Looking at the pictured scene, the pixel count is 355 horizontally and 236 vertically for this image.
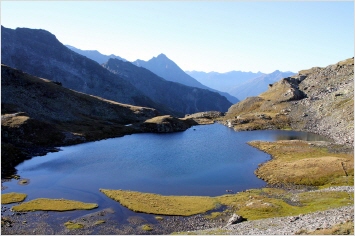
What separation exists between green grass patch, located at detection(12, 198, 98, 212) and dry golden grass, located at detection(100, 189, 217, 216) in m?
7.12

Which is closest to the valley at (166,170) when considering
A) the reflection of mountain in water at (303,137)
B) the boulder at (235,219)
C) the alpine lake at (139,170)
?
the alpine lake at (139,170)

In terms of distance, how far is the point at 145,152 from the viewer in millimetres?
118875

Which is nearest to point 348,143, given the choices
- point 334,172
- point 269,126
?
point 334,172

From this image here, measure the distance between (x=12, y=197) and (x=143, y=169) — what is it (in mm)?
36825

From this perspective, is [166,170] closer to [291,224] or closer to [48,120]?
[291,224]

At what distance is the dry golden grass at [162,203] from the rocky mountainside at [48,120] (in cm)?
4229

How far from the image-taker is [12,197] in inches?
2672

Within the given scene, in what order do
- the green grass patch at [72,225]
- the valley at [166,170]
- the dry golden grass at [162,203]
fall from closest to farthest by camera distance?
1. the green grass patch at [72,225]
2. the valley at [166,170]
3. the dry golden grass at [162,203]

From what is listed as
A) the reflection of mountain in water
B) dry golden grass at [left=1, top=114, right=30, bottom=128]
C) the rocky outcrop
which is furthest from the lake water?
the rocky outcrop

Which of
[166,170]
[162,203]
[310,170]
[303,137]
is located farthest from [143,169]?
[303,137]

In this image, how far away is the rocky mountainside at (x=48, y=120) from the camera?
118m

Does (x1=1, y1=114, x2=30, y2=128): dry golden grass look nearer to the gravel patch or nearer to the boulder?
the boulder

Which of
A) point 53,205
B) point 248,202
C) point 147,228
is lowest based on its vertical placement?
point 147,228

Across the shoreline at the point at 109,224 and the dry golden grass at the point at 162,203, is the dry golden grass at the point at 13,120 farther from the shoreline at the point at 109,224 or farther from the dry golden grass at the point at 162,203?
the shoreline at the point at 109,224
